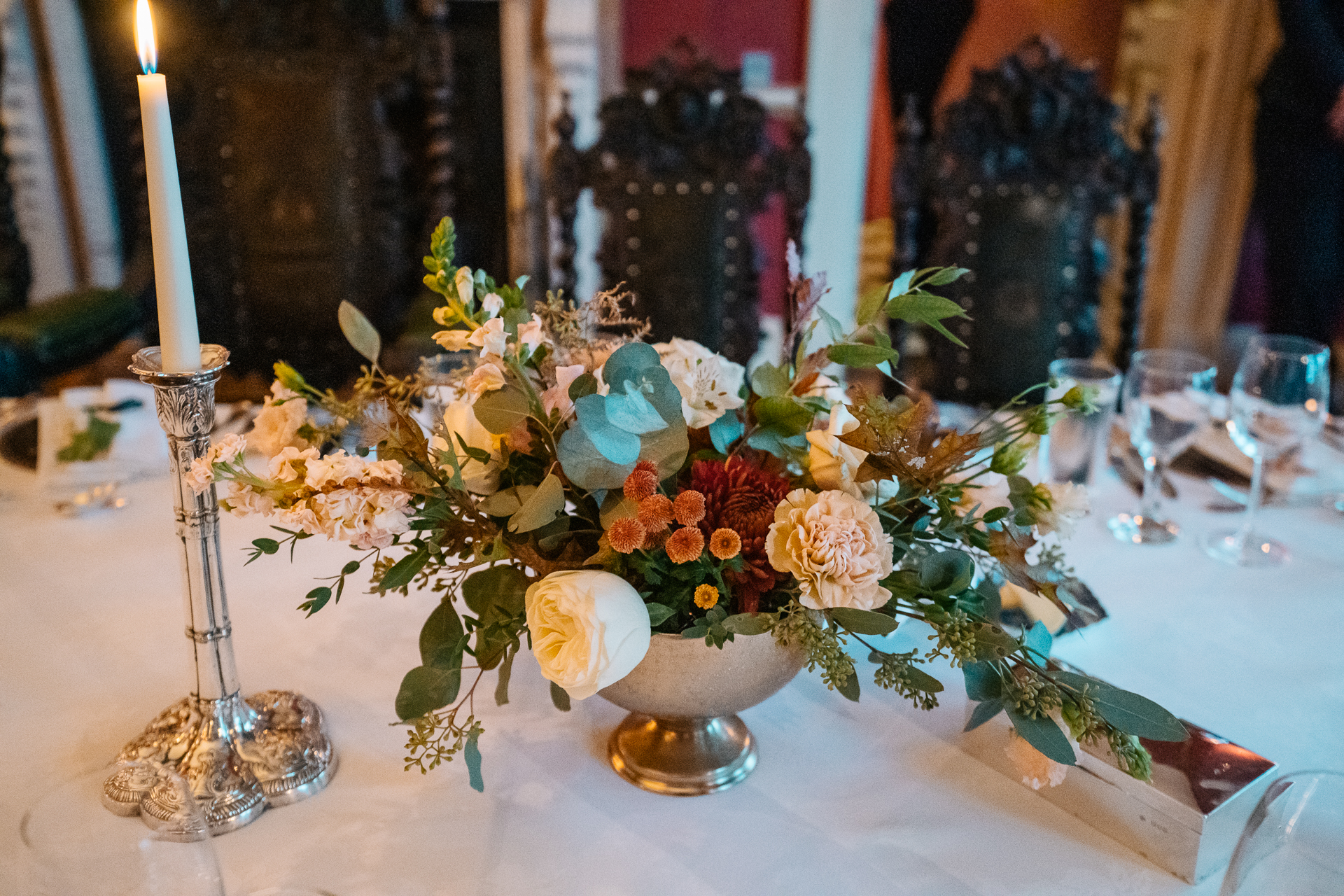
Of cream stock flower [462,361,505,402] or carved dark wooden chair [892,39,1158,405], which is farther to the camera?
carved dark wooden chair [892,39,1158,405]

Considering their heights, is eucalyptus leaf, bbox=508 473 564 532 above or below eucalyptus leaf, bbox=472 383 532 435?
below

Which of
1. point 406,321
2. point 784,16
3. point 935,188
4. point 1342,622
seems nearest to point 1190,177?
point 784,16

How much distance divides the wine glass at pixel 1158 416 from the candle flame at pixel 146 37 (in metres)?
0.92

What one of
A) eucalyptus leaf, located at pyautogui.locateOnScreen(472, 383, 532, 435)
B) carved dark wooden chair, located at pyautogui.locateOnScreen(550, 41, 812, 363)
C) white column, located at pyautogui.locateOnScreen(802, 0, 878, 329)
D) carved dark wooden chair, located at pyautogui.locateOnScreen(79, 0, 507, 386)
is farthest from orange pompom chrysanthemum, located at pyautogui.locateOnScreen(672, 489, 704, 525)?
white column, located at pyautogui.locateOnScreen(802, 0, 878, 329)

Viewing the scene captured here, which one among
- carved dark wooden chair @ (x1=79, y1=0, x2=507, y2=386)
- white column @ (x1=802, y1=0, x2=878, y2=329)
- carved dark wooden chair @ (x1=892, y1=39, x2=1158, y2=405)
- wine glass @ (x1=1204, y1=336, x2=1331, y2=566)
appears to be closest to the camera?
wine glass @ (x1=1204, y1=336, x2=1331, y2=566)

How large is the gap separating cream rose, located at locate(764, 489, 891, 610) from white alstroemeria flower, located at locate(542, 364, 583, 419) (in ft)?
0.46

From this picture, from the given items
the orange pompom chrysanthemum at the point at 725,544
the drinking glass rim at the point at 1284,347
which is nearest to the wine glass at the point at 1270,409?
the drinking glass rim at the point at 1284,347

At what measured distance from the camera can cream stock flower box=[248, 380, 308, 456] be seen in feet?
2.23

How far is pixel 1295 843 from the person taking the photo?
1.49ft

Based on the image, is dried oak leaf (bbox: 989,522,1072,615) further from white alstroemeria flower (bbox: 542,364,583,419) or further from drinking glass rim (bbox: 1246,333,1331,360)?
drinking glass rim (bbox: 1246,333,1331,360)

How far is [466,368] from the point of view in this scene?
0.69 meters

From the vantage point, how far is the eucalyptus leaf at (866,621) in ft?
1.86

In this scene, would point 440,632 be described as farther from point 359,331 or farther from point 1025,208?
point 1025,208

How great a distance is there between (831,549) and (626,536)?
0.36 feet
